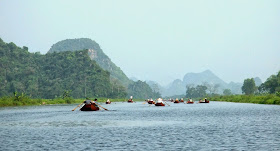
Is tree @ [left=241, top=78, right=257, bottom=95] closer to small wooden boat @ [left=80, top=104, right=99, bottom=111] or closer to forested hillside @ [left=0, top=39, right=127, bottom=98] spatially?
forested hillside @ [left=0, top=39, right=127, bottom=98]

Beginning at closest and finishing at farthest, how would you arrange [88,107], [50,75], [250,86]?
[88,107] → [50,75] → [250,86]

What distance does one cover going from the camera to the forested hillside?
154 m

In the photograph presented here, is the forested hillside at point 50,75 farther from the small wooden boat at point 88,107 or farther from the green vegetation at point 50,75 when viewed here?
the small wooden boat at point 88,107

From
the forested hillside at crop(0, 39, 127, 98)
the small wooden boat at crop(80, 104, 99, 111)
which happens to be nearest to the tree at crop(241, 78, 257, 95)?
the forested hillside at crop(0, 39, 127, 98)

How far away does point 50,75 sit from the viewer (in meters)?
170

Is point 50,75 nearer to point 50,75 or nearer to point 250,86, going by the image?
point 50,75

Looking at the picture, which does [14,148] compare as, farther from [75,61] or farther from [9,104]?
[75,61]

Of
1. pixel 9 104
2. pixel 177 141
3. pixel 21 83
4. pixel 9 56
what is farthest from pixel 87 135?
pixel 9 56

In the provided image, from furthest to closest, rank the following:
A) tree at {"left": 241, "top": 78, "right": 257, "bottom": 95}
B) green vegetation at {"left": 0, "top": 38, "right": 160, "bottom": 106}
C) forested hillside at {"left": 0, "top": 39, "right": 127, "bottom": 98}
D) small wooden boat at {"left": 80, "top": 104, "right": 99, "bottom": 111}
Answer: tree at {"left": 241, "top": 78, "right": 257, "bottom": 95}
forested hillside at {"left": 0, "top": 39, "right": 127, "bottom": 98}
green vegetation at {"left": 0, "top": 38, "right": 160, "bottom": 106}
small wooden boat at {"left": 80, "top": 104, "right": 99, "bottom": 111}

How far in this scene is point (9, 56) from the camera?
538ft

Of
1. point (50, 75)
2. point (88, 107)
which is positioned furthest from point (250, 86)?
point (88, 107)

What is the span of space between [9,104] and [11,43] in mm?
80041

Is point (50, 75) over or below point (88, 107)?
over

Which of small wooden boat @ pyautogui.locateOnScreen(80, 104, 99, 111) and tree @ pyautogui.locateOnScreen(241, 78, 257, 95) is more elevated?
tree @ pyautogui.locateOnScreen(241, 78, 257, 95)
